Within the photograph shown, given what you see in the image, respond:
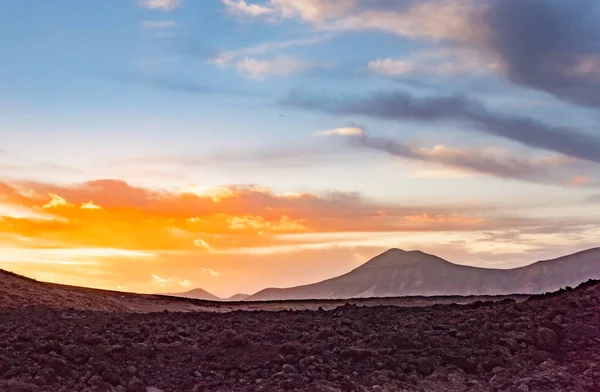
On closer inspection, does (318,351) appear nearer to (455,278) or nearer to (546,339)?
(546,339)

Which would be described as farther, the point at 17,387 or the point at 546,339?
the point at 546,339

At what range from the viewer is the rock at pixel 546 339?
17359mm

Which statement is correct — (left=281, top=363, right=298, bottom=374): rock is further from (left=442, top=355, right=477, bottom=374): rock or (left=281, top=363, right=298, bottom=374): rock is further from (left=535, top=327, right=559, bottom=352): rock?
(left=535, top=327, right=559, bottom=352): rock

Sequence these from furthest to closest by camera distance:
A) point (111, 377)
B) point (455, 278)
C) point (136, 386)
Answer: point (455, 278) < point (111, 377) < point (136, 386)

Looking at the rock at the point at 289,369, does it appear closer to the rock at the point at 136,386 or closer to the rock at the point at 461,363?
the rock at the point at 136,386

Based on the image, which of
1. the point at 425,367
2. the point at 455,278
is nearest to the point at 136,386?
the point at 425,367

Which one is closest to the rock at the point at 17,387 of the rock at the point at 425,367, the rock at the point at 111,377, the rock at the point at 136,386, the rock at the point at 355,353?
the rock at the point at 111,377

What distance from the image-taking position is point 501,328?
61.4 ft

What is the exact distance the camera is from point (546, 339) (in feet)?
57.2

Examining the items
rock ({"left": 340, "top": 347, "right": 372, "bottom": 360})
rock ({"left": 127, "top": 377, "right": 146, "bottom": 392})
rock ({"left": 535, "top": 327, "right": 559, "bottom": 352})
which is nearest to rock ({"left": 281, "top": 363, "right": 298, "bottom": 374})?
rock ({"left": 340, "top": 347, "right": 372, "bottom": 360})

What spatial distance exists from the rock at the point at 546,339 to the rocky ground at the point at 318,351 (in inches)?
1.0

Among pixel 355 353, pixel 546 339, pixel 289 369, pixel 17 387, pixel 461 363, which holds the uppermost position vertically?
pixel 546 339

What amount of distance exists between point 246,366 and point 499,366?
6009 mm

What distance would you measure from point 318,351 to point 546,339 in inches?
226
